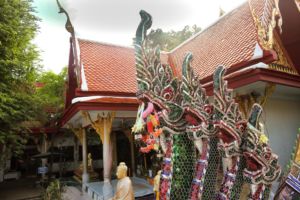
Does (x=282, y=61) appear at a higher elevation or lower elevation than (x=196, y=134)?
higher

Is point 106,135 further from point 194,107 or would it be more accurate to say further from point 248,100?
point 194,107

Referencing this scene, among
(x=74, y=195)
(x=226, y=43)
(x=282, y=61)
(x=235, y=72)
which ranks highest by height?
(x=226, y=43)

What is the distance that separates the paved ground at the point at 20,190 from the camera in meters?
10.3

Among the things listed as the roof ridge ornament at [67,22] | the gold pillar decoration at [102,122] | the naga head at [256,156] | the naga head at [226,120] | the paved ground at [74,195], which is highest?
the roof ridge ornament at [67,22]

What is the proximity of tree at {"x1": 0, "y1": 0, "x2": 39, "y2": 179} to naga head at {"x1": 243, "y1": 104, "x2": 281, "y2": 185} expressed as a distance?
322 inches

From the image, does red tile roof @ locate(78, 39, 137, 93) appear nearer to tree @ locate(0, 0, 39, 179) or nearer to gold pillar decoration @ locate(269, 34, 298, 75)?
tree @ locate(0, 0, 39, 179)

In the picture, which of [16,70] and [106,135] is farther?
[16,70]

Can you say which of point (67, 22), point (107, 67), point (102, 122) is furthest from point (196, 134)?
point (107, 67)

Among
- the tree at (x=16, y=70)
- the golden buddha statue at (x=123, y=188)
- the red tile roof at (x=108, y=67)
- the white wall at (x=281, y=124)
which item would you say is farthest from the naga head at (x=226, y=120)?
the tree at (x=16, y=70)

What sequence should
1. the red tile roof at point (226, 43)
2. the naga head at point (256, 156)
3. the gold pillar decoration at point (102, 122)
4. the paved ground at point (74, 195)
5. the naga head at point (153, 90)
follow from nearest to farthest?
the naga head at point (256, 156)
the naga head at point (153, 90)
the red tile roof at point (226, 43)
the gold pillar decoration at point (102, 122)
the paved ground at point (74, 195)

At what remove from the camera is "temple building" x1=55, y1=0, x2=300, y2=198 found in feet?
18.2

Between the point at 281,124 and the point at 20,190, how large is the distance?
33.1 feet

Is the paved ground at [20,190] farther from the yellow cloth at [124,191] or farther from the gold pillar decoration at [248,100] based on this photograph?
the gold pillar decoration at [248,100]

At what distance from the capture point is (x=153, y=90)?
395 centimetres
